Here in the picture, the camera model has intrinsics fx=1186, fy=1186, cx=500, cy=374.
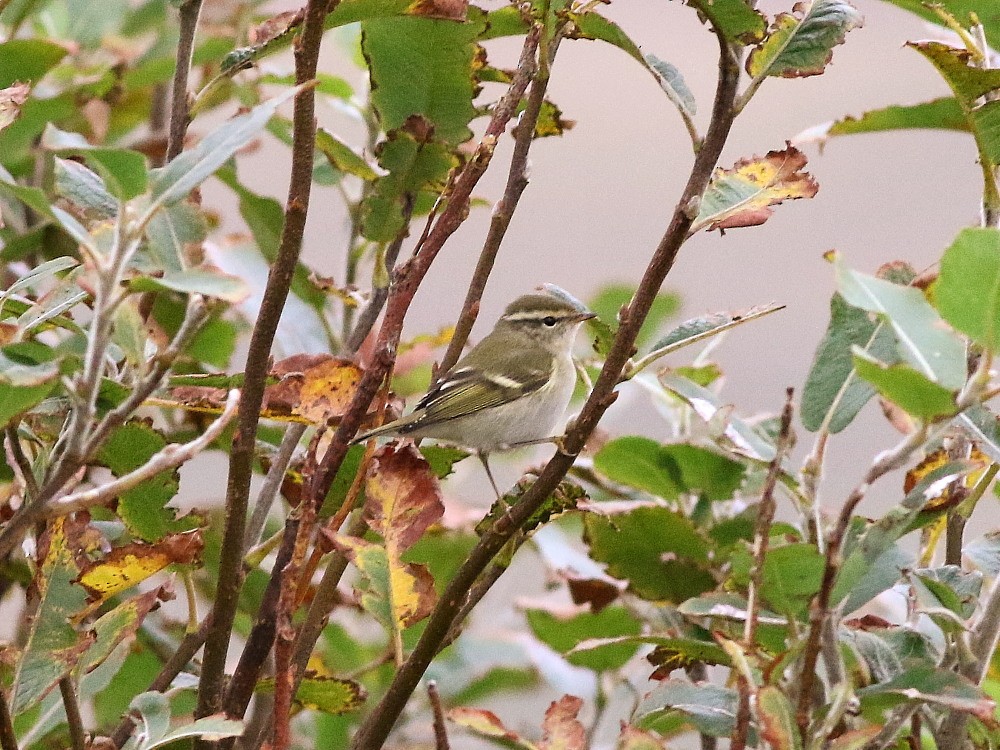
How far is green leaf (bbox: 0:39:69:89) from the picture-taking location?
158cm

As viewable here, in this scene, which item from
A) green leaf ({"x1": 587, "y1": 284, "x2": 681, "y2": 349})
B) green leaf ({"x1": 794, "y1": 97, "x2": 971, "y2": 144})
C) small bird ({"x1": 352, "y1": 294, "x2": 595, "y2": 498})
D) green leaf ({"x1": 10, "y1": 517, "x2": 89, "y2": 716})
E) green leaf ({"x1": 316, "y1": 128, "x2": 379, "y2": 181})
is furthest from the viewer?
small bird ({"x1": 352, "y1": 294, "x2": 595, "y2": 498})

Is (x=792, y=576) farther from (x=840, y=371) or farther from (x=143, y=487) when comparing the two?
(x=143, y=487)

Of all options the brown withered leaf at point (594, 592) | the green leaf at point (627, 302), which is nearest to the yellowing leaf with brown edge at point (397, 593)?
the brown withered leaf at point (594, 592)

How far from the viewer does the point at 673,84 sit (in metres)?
1.11

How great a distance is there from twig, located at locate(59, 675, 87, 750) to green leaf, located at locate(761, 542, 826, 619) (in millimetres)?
583

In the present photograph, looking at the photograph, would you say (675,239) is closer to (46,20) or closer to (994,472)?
(994,472)

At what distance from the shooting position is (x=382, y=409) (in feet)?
3.84

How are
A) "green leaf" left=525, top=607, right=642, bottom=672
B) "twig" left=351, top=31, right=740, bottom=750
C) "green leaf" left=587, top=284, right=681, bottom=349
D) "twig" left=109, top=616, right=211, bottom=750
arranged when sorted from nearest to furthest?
1. "twig" left=351, top=31, right=740, bottom=750
2. "twig" left=109, top=616, right=211, bottom=750
3. "green leaf" left=525, top=607, right=642, bottom=672
4. "green leaf" left=587, top=284, right=681, bottom=349

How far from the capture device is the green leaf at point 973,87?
1.13 meters

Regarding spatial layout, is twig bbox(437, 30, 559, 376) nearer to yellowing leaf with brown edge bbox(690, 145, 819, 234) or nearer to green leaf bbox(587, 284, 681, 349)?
yellowing leaf with brown edge bbox(690, 145, 819, 234)

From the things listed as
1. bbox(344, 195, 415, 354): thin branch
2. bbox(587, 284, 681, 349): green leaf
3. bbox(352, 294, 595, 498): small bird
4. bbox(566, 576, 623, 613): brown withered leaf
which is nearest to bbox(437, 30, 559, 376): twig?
bbox(344, 195, 415, 354): thin branch

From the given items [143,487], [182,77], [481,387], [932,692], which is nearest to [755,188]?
[932,692]

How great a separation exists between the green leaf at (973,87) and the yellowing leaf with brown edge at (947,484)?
0.32 metres

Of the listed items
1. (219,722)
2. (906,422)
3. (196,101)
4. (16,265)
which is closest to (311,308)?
(16,265)
